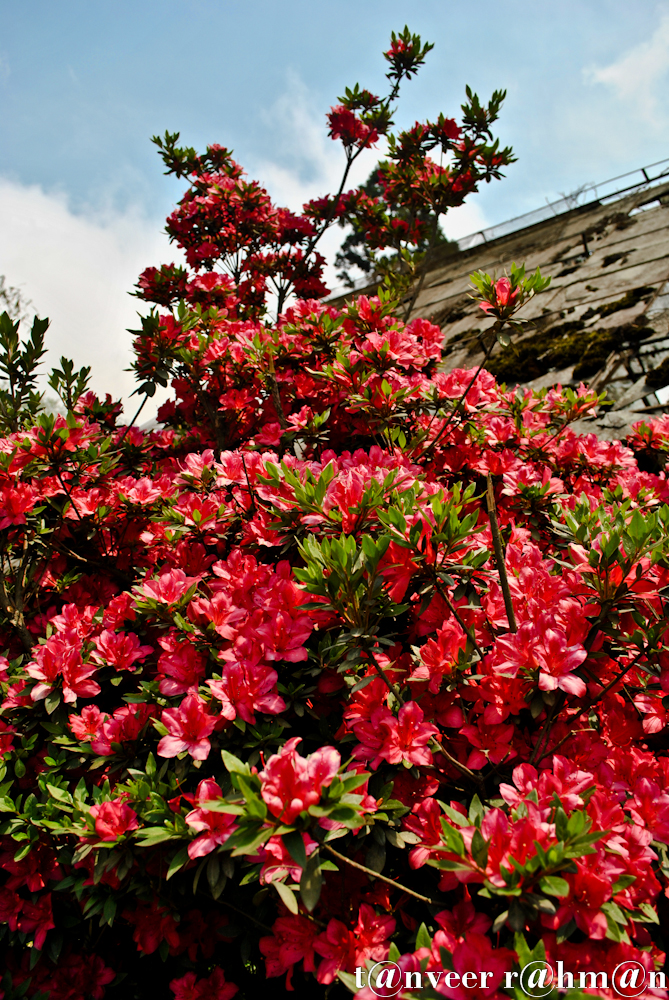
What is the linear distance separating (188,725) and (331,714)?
0.41m

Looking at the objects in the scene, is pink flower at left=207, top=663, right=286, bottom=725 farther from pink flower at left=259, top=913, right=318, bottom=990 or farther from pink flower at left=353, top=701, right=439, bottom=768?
pink flower at left=259, top=913, right=318, bottom=990

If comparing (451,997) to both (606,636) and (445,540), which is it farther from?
(606,636)

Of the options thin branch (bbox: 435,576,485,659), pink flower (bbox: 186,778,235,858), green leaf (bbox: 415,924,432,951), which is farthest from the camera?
thin branch (bbox: 435,576,485,659)

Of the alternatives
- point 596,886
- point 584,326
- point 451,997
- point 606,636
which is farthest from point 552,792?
point 584,326

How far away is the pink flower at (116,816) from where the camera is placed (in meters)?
1.25

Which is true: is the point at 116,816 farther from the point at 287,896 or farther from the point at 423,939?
the point at 423,939

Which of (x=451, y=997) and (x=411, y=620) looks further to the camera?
(x=411, y=620)

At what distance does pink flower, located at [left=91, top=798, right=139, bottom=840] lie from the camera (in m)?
1.25

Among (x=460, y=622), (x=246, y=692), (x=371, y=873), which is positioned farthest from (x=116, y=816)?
(x=460, y=622)

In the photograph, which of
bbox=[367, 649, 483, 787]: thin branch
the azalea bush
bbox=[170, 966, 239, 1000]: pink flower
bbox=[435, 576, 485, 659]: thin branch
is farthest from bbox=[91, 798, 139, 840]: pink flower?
bbox=[435, 576, 485, 659]: thin branch

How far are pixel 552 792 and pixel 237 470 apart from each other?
146 centimetres

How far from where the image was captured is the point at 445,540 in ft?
4.23

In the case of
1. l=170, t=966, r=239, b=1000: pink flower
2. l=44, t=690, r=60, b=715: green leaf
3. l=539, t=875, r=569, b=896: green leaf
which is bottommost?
l=170, t=966, r=239, b=1000: pink flower

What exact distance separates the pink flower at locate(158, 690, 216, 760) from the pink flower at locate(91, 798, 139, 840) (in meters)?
0.21
